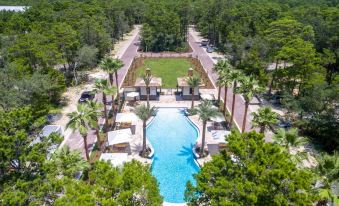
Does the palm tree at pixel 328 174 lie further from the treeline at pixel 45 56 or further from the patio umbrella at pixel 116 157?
the treeline at pixel 45 56

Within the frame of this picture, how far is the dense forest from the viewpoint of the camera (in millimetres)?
18484

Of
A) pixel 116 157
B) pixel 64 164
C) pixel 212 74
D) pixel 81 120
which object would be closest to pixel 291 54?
pixel 212 74

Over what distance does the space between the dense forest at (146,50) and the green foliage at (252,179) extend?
0.26ft

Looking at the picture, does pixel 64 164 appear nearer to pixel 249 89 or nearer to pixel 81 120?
pixel 81 120

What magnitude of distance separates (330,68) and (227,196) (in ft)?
165

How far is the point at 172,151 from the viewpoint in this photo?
36.6 meters

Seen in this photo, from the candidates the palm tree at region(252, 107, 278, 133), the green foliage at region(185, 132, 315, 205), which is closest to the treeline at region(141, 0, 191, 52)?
the palm tree at region(252, 107, 278, 133)

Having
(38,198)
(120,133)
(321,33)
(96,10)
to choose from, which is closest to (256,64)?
(321,33)

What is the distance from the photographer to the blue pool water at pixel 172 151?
31.2m

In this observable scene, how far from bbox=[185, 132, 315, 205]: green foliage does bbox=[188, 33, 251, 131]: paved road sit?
2124cm

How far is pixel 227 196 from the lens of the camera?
1831cm

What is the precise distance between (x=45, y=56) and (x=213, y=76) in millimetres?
31199

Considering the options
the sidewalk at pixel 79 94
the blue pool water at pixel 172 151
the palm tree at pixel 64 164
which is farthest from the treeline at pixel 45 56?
the blue pool water at pixel 172 151

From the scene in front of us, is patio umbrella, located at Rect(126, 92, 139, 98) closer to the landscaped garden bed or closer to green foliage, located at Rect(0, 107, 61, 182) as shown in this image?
the landscaped garden bed
